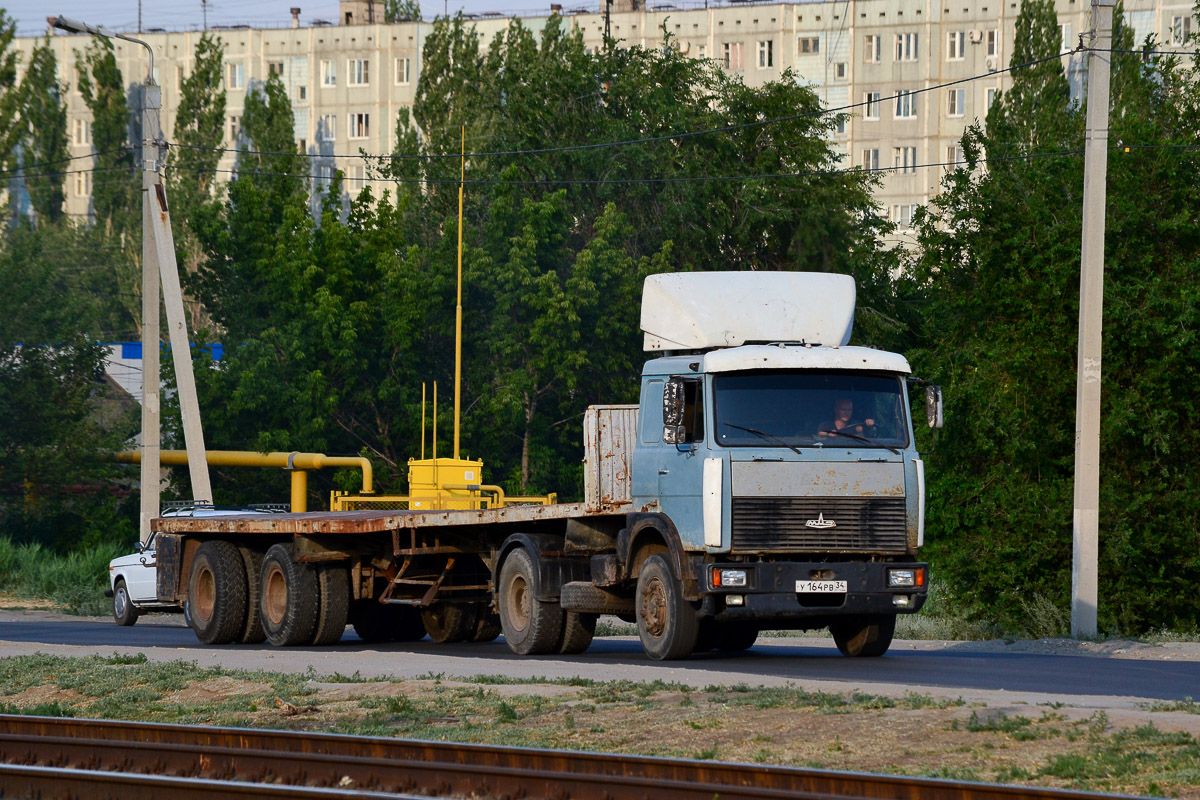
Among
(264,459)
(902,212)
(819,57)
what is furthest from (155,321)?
(902,212)

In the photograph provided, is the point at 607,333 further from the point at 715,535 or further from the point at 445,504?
the point at 715,535

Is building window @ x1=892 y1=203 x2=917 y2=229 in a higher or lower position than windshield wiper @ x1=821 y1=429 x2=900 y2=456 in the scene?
higher

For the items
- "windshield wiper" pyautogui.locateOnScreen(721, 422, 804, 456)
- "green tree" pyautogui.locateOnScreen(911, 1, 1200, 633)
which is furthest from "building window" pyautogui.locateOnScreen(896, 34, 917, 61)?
"windshield wiper" pyautogui.locateOnScreen(721, 422, 804, 456)

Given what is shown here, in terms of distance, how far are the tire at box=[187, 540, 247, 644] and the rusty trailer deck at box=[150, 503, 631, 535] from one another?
308 millimetres

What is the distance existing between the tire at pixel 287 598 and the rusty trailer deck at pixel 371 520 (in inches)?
15.0

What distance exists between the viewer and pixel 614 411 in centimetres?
1703

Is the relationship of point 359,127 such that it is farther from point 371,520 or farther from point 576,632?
point 576,632

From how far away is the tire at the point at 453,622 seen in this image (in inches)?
845

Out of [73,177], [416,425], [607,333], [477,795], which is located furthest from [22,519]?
[73,177]

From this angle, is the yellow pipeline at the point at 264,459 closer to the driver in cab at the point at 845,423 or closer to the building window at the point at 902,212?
the driver in cab at the point at 845,423

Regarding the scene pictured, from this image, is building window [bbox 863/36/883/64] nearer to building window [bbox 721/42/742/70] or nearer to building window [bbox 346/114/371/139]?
building window [bbox 721/42/742/70]

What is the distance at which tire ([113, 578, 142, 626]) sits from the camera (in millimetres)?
27547

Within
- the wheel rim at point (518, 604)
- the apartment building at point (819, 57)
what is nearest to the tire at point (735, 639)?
the wheel rim at point (518, 604)

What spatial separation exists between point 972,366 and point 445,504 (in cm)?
946
